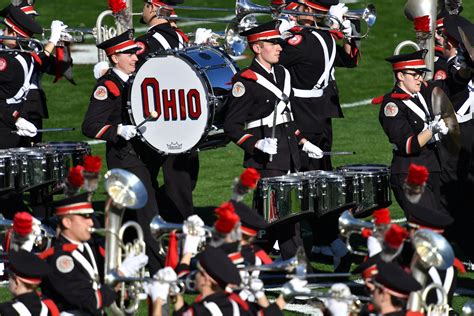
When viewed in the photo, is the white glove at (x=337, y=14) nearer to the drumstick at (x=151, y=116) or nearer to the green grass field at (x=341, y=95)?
the drumstick at (x=151, y=116)

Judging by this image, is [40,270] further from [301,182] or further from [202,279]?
[301,182]

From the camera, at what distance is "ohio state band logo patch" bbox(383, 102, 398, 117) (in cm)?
1304

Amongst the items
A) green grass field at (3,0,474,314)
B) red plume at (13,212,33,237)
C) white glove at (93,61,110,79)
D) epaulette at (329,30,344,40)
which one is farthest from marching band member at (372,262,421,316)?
epaulette at (329,30,344,40)

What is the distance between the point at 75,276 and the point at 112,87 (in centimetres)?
350

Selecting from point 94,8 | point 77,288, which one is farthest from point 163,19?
point 94,8

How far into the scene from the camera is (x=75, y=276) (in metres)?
10.3

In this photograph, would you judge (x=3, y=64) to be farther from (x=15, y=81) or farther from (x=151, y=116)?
(x=151, y=116)

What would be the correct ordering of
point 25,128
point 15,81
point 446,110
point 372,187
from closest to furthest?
point 446,110
point 372,187
point 25,128
point 15,81

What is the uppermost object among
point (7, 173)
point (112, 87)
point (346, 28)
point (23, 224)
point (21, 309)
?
point (346, 28)

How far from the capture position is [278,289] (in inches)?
519

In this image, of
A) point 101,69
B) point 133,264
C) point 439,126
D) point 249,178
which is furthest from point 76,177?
point 101,69

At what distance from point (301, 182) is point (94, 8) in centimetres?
1482

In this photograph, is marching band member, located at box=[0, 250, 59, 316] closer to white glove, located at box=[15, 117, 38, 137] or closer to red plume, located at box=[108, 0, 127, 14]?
red plume, located at box=[108, 0, 127, 14]

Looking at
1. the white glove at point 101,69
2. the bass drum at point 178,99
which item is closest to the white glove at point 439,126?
the bass drum at point 178,99
